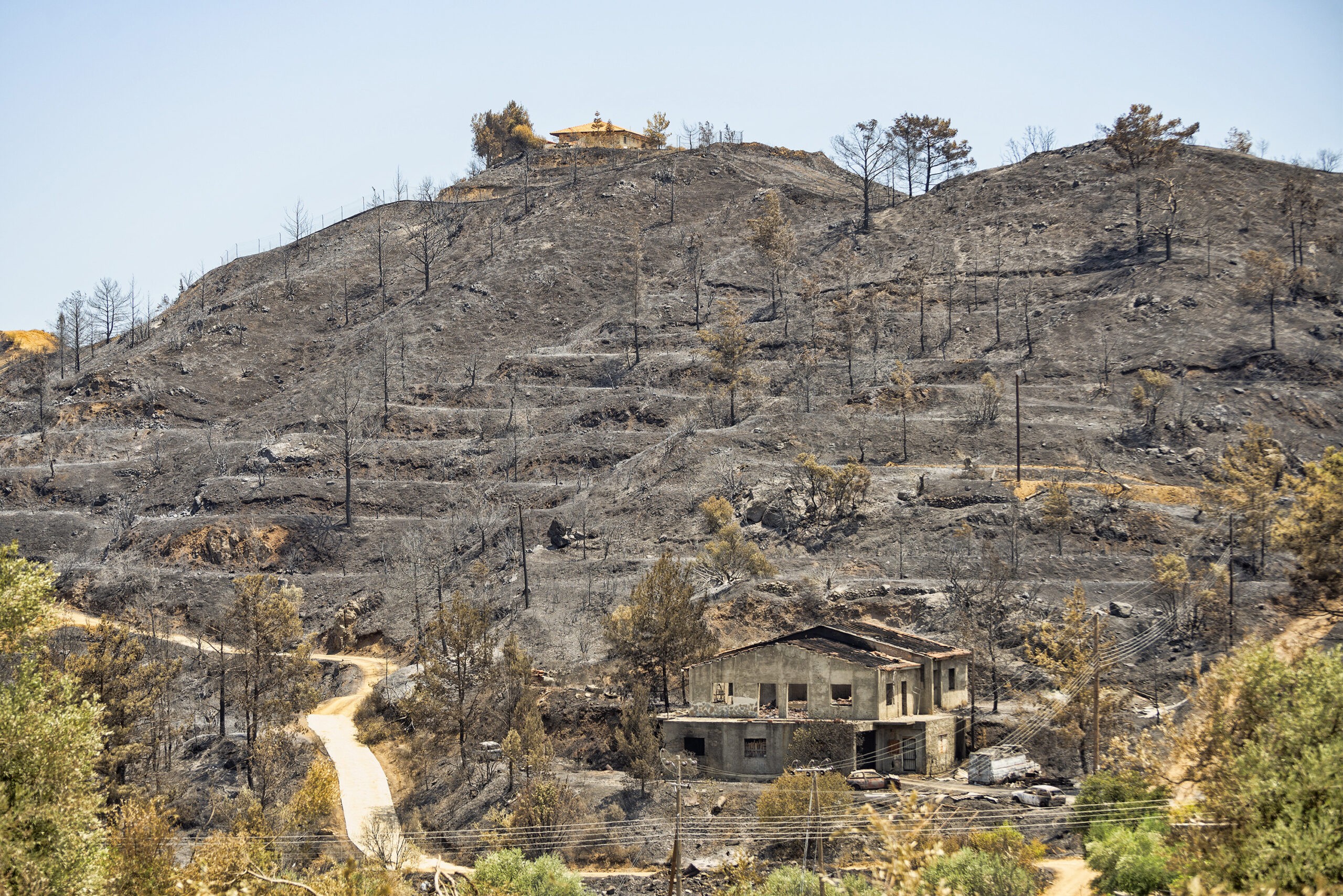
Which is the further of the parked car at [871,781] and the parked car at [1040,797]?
the parked car at [871,781]

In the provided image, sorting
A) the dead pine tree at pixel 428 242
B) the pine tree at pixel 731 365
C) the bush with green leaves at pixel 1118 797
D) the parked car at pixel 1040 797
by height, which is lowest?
the parked car at pixel 1040 797

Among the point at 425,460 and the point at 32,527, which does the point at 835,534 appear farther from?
the point at 32,527

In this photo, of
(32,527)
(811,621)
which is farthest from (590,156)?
(811,621)

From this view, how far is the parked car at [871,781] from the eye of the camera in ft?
160

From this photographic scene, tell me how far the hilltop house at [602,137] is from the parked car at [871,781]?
12164cm

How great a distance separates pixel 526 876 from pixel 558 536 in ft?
131

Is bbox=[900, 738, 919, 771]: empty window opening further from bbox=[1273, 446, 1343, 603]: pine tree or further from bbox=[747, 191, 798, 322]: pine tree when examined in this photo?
bbox=[747, 191, 798, 322]: pine tree

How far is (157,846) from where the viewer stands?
37.4 metres

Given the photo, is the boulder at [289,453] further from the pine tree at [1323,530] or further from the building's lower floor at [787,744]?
the pine tree at [1323,530]

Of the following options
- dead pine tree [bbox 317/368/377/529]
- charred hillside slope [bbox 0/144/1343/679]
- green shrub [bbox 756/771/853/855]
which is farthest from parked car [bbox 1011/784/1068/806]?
dead pine tree [bbox 317/368/377/529]

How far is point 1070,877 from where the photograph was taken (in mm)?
38438

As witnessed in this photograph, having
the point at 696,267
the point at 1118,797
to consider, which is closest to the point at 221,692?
the point at 1118,797

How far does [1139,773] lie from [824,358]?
63559 mm

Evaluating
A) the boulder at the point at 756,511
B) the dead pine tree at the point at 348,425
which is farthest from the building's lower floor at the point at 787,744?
the dead pine tree at the point at 348,425
